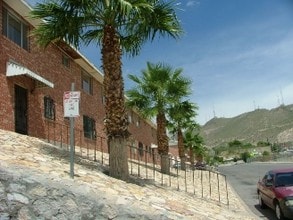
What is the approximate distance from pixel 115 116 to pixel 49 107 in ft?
26.6

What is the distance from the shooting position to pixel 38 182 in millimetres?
8062

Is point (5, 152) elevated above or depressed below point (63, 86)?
below

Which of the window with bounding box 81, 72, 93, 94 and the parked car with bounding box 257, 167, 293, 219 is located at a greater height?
the window with bounding box 81, 72, 93, 94

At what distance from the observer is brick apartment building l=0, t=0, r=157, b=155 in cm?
1642

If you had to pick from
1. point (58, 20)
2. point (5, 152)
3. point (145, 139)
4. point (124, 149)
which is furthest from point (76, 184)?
point (145, 139)

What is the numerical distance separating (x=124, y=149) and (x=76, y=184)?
170 inches

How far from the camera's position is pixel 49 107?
66.2ft

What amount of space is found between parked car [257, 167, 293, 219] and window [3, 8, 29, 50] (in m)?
10.6

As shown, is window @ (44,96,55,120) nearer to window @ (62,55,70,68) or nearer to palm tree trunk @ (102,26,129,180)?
window @ (62,55,70,68)

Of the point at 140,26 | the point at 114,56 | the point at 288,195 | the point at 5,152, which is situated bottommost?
the point at 288,195

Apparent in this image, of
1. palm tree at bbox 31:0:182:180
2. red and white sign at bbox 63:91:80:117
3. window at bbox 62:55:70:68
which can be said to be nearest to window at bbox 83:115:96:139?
window at bbox 62:55:70:68

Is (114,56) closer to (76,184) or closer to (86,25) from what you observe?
(86,25)

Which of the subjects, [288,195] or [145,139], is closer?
[288,195]

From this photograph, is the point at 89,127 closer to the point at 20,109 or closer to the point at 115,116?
the point at 20,109
